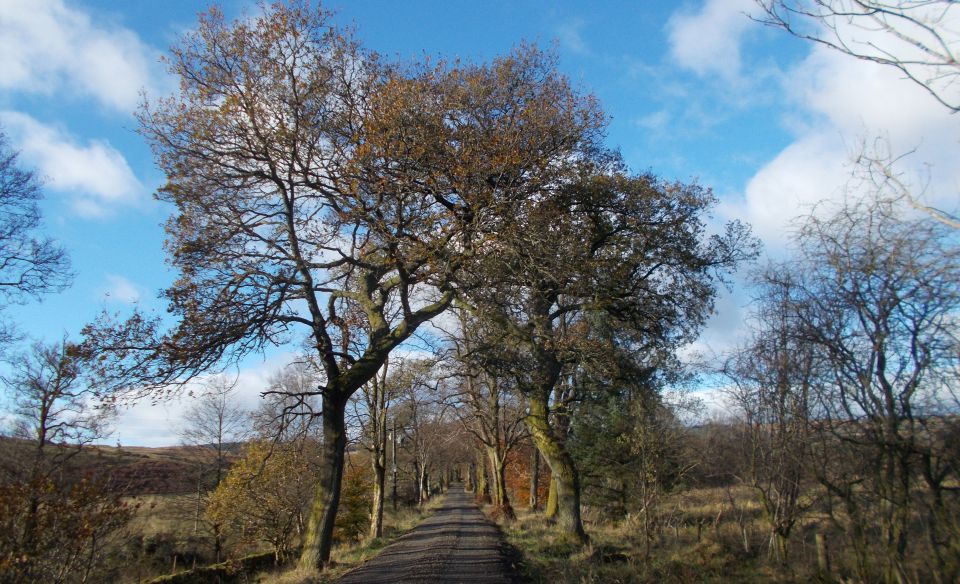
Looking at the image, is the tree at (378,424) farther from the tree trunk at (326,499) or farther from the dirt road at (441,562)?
the tree trunk at (326,499)

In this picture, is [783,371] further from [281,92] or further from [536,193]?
[281,92]

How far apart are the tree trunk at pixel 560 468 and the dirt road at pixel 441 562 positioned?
2.05 metres

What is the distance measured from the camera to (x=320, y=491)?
38.2ft

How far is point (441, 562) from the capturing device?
45.8 ft

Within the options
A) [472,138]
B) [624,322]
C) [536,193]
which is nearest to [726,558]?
[624,322]

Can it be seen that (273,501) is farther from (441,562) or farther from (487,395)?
(487,395)

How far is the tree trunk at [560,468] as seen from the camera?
619 inches

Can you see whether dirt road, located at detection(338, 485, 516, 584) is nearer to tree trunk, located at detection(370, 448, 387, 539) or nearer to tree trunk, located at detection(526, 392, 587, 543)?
tree trunk, located at detection(370, 448, 387, 539)

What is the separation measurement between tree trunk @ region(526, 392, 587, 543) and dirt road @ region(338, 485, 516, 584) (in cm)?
205

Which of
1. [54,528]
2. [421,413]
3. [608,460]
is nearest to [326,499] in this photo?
[54,528]

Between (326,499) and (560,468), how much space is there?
7.33 meters

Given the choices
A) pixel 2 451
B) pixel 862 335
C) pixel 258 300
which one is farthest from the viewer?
pixel 2 451

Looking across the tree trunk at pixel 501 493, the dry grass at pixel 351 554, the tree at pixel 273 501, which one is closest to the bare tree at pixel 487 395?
the tree trunk at pixel 501 493

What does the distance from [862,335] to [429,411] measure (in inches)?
1093
